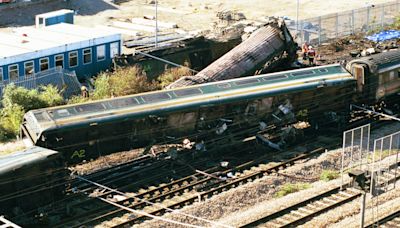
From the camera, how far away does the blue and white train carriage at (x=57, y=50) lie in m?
36.4

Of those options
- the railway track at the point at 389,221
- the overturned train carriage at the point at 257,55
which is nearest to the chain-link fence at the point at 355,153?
the railway track at the point at 389,221

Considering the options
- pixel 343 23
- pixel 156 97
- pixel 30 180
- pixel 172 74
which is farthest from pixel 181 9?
pixel 30 180

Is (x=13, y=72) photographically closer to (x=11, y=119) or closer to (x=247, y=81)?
(x=11, y=119)

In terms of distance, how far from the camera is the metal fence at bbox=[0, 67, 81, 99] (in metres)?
35.9

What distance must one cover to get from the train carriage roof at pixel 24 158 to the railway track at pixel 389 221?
10.1 metres

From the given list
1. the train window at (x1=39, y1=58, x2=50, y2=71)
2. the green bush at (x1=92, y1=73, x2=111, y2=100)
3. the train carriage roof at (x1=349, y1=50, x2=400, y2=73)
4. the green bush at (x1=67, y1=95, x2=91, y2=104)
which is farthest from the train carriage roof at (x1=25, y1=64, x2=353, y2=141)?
the train window at (x1=39, y1=58, x2=50, y2=71)

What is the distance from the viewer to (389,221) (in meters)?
22.7

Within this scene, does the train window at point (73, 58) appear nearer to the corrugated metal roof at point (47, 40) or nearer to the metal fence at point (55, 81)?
the corrugated metal roof at point (47, 40)

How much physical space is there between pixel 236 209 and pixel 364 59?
37.9 feet

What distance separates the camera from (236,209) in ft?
78.7

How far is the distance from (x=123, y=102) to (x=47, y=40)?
14.2 meters

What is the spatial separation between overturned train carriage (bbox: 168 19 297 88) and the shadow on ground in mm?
26175

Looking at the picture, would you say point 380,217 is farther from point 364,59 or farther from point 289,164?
point 364,59

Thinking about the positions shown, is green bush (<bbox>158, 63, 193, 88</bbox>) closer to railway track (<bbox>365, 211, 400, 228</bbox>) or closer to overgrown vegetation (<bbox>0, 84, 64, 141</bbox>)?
overgrown vegetation (<bbox>0, 84, 64, 141</bbox>)
